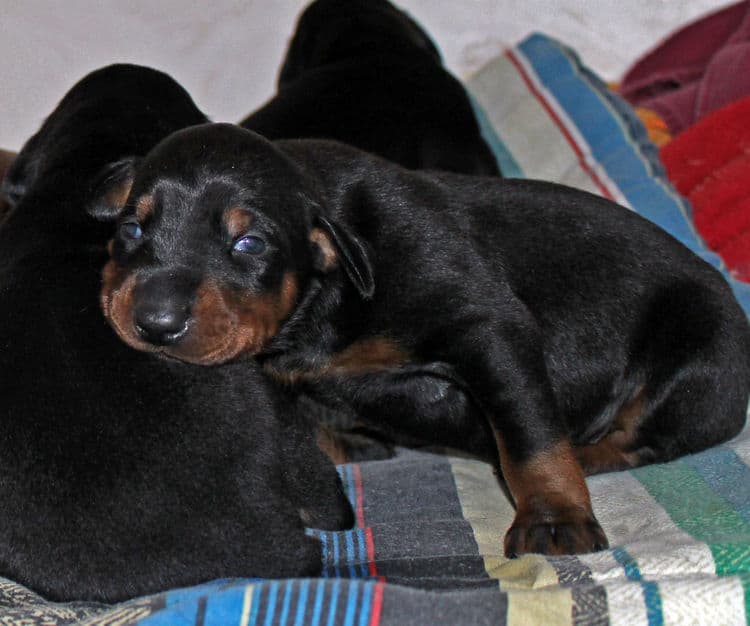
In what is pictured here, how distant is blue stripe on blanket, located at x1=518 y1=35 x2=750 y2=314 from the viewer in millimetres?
4359

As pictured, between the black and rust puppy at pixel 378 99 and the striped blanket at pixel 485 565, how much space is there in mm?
871

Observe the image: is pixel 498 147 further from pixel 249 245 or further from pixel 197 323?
pixel 197 323

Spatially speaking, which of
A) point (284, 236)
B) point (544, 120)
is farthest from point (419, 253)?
point (544, 120)

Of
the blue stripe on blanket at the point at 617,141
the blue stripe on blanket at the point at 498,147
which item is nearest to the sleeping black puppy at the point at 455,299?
the blue stripe on blanket at the point at 617,141

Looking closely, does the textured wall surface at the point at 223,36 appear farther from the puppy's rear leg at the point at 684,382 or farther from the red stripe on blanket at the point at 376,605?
the red stripe on blanket at the point at 376,605

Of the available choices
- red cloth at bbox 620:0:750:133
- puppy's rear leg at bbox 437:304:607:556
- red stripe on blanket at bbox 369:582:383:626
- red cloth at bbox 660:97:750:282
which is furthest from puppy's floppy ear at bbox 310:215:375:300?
red cloth at bbox 620:0:750:133

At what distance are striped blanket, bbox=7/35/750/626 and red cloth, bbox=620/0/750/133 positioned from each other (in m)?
1.29

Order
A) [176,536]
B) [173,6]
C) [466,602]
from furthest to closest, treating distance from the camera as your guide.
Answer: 1. [173,6]
2. [176,536]
3. [466,602]

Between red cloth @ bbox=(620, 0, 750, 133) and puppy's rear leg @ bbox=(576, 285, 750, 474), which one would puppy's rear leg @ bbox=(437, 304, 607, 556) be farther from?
red cloth @ bbox=(620, 0, 750, 133)

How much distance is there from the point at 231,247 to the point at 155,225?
0.63 ft

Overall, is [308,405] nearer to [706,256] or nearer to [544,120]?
[706,256]

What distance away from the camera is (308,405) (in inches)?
135

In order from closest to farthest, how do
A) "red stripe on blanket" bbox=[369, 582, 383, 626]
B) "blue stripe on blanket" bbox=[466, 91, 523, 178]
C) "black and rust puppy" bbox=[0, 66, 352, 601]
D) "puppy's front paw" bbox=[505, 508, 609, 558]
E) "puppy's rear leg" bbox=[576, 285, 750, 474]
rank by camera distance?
"red stripe on blanket" bbox=[369, 582, 383, 626]
"black and rust puppy" bbox=[0, 66, 352, 601]
"puppy's front paw" bbox=[505, 508, 609, 558]
"puppy's rear leg" bbox=[576, 285, 750, 474]
"blue stripe on blanket" bbox=[466, 91, 523, 178]

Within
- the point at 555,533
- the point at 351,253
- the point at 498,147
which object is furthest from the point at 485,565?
the point at 498,147
